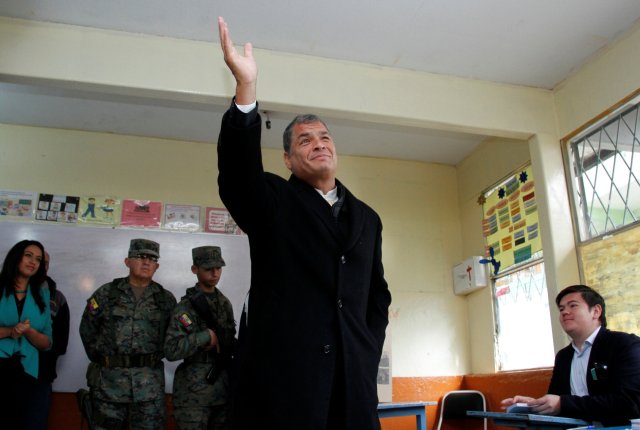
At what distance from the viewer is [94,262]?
158 inches

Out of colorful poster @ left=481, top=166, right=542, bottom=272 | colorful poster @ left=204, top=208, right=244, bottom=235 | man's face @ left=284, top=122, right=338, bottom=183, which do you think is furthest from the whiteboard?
man's face @ left=284, top=122, right=338, bottom=183

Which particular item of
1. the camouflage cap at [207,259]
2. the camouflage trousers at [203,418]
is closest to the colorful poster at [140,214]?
the camouflage cap at [207,259]

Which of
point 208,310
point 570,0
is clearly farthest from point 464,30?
point 208,310

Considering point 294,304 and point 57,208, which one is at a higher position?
point 57,208

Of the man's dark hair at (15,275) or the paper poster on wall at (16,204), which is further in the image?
the paper poster on wall at (16,204)

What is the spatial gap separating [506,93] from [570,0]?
88cm

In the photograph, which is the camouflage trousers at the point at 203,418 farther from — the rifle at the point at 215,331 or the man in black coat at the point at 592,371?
the man in black coat at the point at 592,371

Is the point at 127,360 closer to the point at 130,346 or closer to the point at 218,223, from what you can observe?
the point at 130,346

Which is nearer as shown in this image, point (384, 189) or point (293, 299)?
point (293, 299)

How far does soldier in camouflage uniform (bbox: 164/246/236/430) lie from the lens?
9.72ft

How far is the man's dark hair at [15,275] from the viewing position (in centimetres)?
320

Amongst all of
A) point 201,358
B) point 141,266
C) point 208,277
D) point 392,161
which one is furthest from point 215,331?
point 392,161

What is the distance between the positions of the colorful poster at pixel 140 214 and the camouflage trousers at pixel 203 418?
1707 millimetres

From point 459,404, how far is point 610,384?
1.87 metres
